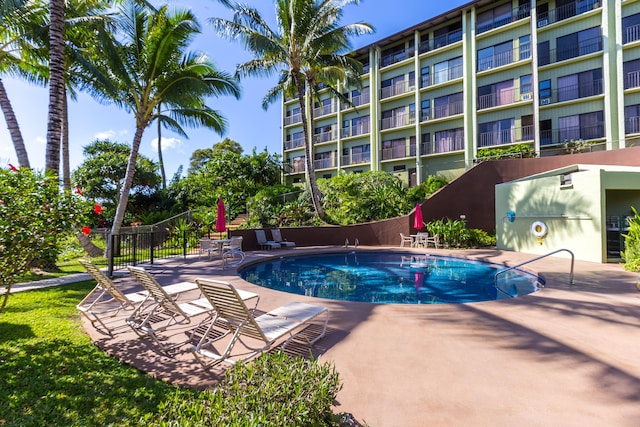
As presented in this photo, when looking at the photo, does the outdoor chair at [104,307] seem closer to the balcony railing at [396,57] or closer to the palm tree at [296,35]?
the palm tree at [296,35]

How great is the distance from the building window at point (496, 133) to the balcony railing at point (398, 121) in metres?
5.45

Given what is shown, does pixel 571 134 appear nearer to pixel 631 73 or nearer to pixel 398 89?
pixel 631 73

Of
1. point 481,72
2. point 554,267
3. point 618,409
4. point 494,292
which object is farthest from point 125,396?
point 481,72

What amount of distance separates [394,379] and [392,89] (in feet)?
92.6

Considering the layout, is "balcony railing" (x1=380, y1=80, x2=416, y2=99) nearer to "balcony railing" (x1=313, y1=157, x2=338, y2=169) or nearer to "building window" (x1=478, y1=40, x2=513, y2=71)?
"building window" (x1=478, y1=40, x2=513, y2=71)

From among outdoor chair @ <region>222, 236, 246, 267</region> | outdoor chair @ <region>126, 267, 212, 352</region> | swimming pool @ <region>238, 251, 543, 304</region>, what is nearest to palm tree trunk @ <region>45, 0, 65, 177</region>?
outdoor chair @ <region>222, 236, 246, 267</region>

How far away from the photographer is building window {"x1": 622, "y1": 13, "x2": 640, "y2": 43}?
18609mm

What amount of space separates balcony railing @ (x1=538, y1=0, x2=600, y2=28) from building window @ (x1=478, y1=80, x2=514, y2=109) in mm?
4223

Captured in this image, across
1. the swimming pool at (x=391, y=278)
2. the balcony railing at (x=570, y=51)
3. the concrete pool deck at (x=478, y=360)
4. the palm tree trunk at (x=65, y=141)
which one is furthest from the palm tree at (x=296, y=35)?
the balcony railing at (x=570, y=51)

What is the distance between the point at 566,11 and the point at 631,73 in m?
5.87

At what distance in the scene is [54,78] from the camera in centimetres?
832

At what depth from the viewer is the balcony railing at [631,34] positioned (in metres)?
18.6

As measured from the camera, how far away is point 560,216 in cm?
1193

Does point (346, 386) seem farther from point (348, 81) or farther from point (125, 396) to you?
point (348, 81)
